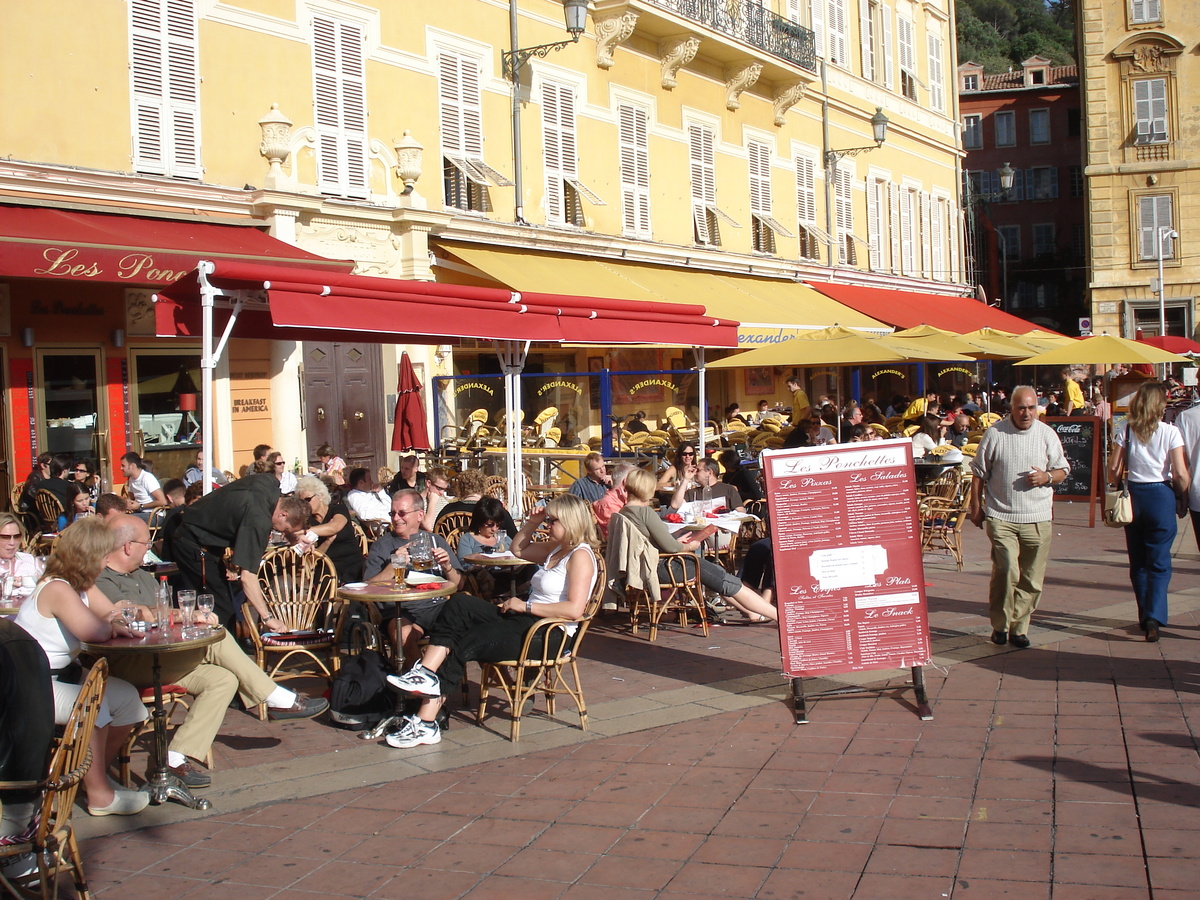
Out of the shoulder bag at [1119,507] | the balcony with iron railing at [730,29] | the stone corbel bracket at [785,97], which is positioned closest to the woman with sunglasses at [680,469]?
the shoulder bag at [1119,507]

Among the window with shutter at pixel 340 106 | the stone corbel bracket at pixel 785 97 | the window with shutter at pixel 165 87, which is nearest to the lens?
the window with shutter at pixel 165 87

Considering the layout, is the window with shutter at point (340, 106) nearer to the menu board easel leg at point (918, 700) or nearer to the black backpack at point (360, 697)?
the black backpack at point (360, 697)

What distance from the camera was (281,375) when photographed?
14.0m

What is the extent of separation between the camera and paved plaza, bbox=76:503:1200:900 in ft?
13.0

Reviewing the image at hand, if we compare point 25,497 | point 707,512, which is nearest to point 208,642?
point 707,512

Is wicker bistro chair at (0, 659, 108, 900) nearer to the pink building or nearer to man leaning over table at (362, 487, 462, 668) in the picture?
man leaning over table at (362, 487, 462, 668)

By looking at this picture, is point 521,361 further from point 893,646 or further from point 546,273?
point 546,273

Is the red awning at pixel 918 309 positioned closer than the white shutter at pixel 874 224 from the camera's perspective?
Yes

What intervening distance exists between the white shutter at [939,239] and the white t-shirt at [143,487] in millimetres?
24220

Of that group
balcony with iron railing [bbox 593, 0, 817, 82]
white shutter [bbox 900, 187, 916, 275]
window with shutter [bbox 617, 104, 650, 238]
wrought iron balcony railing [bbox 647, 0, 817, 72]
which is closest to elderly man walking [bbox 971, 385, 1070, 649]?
window with shutter [bbox 617, 104, 650, 238]

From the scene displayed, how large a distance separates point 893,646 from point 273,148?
33.4ft

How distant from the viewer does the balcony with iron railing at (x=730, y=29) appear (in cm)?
1888

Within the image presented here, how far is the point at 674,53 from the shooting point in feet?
66.4

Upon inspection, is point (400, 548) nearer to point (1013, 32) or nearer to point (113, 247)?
point (113, 247)
